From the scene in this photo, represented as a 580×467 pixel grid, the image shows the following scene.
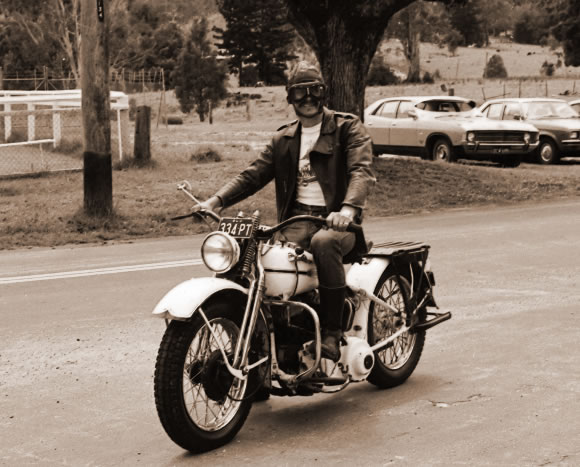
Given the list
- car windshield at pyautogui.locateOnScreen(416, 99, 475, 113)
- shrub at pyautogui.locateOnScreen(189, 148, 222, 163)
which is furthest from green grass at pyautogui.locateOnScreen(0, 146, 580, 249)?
car windshield at pyautogui.locateOnScreen(416, 99, 475, 113)

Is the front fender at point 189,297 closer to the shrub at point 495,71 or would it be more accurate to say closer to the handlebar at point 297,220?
the handlebar at point 297,220

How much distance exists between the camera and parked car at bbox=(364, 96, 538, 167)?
25.0 m

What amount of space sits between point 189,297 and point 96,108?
991 cm

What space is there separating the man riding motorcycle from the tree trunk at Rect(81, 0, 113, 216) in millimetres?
8815

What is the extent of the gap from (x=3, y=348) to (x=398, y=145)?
18982mm

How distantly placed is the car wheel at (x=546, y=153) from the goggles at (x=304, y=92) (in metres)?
21.5

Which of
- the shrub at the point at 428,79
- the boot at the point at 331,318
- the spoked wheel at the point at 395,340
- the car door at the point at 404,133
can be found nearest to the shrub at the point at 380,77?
the shrub at the point at 428,79

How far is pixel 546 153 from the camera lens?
2702 centimetres

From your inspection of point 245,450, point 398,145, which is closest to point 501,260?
point 245,450

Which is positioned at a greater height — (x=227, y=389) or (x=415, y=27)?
(x=415, y=27)

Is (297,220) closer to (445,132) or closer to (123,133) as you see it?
(123,133)

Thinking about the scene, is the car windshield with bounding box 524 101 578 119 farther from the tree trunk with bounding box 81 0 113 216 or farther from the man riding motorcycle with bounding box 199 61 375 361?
the man riding motorcycle with bounding box 199 61 375 361

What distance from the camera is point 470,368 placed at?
735cm

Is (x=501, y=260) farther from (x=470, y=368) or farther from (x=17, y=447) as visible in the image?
(x=17, y=447)
